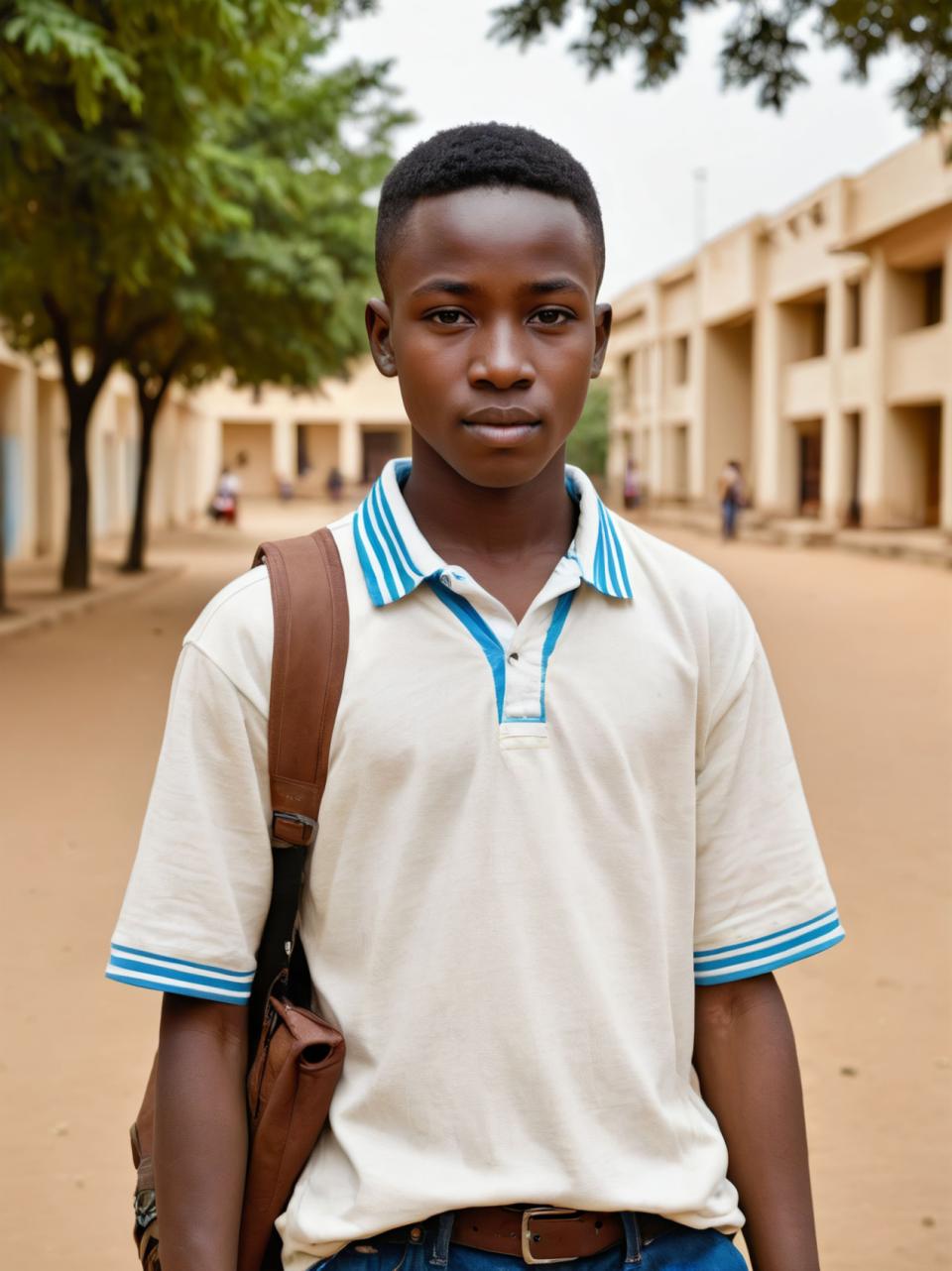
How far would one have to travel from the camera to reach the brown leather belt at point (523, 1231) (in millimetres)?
1481

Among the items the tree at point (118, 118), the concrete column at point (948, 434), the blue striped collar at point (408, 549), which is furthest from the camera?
the concrete column at point (948, 434)

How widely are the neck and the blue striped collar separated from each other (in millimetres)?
32

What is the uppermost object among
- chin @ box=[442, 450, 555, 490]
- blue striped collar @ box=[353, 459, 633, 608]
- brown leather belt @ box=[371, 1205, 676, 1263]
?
chin @ box=[442, 450, 555, 490]

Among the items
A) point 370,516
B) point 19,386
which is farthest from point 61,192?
point 19,386

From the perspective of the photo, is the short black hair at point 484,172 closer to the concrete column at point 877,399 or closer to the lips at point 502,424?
the lips at point 502,424

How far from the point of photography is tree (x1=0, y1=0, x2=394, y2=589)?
7906 millimetres

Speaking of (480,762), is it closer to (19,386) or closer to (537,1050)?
(537,1050)

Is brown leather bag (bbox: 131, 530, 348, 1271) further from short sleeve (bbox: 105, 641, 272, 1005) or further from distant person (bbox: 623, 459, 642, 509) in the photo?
distant person (bbox: 623, 459, 642, 509)

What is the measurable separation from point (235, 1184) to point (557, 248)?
1.01 metres

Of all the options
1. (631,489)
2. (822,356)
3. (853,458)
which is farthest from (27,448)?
(631,489)

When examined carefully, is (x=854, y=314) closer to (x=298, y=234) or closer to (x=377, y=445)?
(x=298, y=234)

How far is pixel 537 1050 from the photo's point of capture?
4.89 feet

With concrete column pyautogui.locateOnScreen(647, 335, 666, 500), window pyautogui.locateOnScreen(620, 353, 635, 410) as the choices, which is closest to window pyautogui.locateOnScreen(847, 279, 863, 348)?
concrete column pyautogui.locateOnScreen(647, 335, 666, 500)

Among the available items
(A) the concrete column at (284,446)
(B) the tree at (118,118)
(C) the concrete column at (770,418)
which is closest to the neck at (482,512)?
(B) the tree at (118,118)
